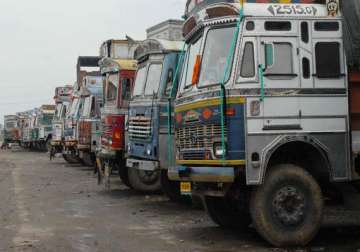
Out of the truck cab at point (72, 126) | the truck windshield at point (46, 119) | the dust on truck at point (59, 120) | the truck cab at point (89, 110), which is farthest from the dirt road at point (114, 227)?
the truck windshield at point (46, 119)

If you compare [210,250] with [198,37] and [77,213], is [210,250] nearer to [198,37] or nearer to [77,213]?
[198,37]

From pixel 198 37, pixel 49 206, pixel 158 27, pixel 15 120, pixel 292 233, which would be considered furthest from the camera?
pixel 15 120

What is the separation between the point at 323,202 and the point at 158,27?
290 inches

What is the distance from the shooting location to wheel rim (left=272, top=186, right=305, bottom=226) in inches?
316

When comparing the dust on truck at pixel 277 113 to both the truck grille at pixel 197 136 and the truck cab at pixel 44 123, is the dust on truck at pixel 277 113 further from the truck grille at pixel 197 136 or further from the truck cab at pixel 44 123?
the truck cab at pixel 44 123

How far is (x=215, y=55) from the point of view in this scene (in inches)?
337

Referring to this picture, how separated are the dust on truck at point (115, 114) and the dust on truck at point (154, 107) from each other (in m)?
1.40

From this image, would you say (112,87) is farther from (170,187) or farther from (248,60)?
(248,60)

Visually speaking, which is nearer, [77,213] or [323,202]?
[323,202]

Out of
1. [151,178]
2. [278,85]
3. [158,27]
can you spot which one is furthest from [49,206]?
[278,85]

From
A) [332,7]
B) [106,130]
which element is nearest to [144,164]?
[106,130]

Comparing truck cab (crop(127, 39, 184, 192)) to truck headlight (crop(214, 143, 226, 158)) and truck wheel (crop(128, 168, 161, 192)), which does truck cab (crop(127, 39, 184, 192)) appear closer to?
truck wheel (crop(128, 168, 161, 192))

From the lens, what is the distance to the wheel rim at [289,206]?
8.02m

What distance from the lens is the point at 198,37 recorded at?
29.5 feet
